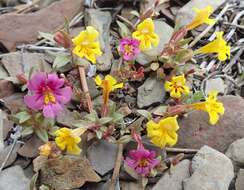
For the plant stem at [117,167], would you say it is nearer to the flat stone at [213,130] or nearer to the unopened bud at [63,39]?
the flat stone at [213,130]

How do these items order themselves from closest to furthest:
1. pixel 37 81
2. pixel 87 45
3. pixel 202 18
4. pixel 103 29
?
1. pixel 37 81
2. pixel 87 45
3. pixel 202 18
4. pixel 103 29

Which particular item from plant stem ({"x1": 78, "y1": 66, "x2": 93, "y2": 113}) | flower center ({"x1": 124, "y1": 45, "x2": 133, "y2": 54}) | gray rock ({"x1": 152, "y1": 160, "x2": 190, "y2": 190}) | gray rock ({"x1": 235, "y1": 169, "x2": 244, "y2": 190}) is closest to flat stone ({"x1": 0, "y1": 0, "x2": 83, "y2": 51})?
plant stem ({"x1": 78, "y1": 66, "x2": 93, "y2": 113})

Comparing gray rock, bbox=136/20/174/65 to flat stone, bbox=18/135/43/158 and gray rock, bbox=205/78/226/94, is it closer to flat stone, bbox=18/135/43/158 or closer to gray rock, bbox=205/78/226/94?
gray rock, bbox=205/78/226/94

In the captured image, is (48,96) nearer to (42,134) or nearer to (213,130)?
(42,134)

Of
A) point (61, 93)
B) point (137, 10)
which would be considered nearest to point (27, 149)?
point (61, 93)

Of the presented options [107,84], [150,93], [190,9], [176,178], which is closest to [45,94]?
[107,84]

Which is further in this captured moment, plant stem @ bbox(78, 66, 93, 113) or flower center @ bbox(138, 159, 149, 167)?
plant stem @ bbox(78, 66, 93, 113)

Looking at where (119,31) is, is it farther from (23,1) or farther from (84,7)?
(23,1)
